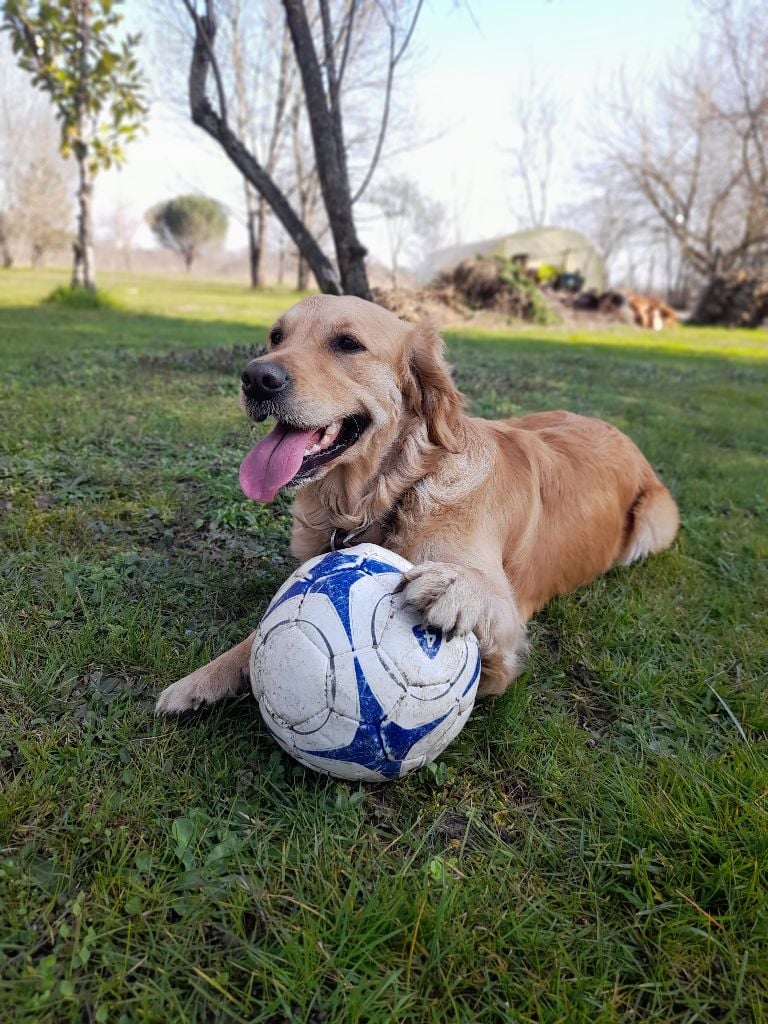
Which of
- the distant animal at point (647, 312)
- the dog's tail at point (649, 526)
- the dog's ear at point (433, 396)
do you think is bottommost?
the dog's tail at point (649, 526)

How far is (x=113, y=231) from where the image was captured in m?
67.8

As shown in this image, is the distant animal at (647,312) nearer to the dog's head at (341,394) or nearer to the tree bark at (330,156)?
the tree bark at (330,156)

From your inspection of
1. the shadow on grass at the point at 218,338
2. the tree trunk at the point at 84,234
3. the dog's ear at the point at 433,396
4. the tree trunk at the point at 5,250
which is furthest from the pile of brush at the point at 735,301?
the tree trunk at the point at 5,250

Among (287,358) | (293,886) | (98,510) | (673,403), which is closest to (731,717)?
(293,886)

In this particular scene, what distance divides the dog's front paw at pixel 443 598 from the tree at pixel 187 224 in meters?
66.6

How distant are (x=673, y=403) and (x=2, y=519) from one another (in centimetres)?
772

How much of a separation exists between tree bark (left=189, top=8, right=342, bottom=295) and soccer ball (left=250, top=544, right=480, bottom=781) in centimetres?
631

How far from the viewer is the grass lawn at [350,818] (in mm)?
1548

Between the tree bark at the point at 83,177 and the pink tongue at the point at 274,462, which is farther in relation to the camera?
the tree bark at the point at 83,177

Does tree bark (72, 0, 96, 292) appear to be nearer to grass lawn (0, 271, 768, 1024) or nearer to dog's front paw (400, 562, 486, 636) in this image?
grass lawn (0, 271, 768, 1024)

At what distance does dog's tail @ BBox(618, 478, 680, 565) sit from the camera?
402 centimetres

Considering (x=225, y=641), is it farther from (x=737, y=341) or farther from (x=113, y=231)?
(x=113, y=231)

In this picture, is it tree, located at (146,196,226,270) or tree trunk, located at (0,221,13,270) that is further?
tree, located at (146,196,226,270)

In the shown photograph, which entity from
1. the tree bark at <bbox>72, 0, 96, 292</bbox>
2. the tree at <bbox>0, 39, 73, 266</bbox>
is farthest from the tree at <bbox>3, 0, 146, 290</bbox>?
the tree at <bbox>0, 39, 73, 266</bbox>
